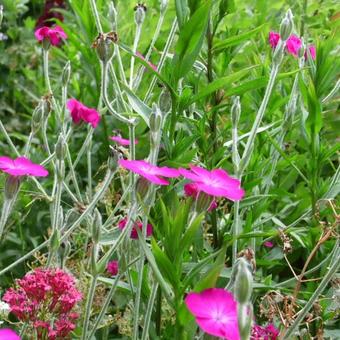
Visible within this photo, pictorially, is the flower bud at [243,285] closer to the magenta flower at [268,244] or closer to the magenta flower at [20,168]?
the magenta flower at [20,168]

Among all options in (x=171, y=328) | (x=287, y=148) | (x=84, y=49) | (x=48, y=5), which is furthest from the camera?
(x=48, y=5)

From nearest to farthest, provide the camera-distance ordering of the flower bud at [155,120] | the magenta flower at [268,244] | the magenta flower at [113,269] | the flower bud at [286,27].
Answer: the flower bud at [155,120] < the flower bud at [286,27] < the magenta flower at [113,269] < the magenta flower at [268,244]

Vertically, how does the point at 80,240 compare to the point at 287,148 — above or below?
below

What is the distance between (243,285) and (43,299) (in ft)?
1.20

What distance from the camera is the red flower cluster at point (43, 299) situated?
922 millimetres

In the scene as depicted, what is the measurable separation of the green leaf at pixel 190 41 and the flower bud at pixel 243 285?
0.49 metres

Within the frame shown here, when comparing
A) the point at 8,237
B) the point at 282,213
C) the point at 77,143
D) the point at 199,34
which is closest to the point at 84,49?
the point at 77,143

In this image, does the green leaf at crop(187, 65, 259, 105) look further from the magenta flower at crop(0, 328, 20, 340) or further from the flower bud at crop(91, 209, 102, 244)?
the magenta flower at crop(0, 328, 20, 340)

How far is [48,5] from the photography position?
3.05 meters

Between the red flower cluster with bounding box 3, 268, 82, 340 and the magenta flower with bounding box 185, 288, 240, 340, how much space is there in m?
0.26

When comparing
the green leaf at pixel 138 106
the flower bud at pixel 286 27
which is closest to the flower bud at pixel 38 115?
the green leaf at pixel 138 106

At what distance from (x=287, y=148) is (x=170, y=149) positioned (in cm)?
54

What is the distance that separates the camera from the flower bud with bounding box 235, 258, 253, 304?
67 cm

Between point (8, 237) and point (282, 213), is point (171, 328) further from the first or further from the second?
point (8, 237)
